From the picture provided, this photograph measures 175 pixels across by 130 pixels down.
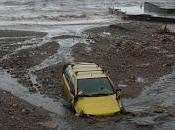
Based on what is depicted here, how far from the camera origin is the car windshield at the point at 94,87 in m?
20.4

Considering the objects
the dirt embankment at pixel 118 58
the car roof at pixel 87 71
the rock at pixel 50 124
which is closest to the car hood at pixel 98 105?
the rock at pixel 50 124

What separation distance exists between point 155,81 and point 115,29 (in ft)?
58.7

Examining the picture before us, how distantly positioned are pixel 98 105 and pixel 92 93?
30.5 inches

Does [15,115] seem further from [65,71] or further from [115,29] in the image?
[115,29]

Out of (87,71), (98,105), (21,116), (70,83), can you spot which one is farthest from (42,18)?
(98,105)

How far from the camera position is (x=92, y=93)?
2041cm

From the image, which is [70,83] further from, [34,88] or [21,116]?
[34,88]

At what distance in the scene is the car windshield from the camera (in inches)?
803

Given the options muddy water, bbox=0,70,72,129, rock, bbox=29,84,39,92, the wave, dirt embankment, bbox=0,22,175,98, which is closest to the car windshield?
muddy water, bbox=0,70,72,129

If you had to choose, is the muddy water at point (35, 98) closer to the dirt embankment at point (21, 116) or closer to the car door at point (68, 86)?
the dirt embankment at point (21, 116)

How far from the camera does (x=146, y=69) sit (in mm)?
29359

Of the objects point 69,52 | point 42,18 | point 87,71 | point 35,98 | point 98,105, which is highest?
point 87,71

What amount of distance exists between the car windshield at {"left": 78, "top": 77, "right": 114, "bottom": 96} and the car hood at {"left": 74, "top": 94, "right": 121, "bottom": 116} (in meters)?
0.28

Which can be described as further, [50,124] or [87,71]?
[87,71]
